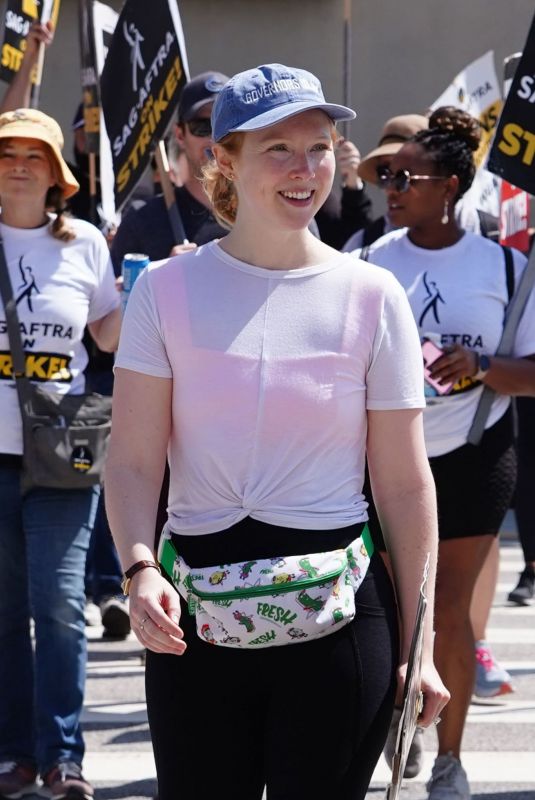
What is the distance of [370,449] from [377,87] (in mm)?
12909

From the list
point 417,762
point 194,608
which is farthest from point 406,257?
point 194,608

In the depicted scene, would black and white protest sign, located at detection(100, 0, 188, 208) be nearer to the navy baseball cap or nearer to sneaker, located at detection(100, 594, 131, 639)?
the navy baseball cap

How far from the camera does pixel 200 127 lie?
5.62 metres

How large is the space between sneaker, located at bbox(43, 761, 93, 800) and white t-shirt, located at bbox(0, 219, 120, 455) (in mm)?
987

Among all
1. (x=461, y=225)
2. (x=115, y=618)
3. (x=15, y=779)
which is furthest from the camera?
(x=115, y=618)

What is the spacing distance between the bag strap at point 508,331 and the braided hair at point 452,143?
1.41 feet

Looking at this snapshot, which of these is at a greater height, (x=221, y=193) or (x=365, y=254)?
(x=221, y=193)

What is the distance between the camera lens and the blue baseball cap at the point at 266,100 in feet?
9.71

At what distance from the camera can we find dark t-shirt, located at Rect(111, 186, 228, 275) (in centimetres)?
549

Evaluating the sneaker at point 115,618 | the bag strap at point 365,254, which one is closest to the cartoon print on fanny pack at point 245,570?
the bag strap at point 365,254

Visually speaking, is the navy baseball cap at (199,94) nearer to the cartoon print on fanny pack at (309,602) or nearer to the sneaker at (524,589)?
the cartoon print on fanny pack at (309,602)

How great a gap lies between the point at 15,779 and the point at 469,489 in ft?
5.57

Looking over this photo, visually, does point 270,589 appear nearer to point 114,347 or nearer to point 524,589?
point 114,347

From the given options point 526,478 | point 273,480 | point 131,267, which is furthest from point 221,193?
point 526,478
